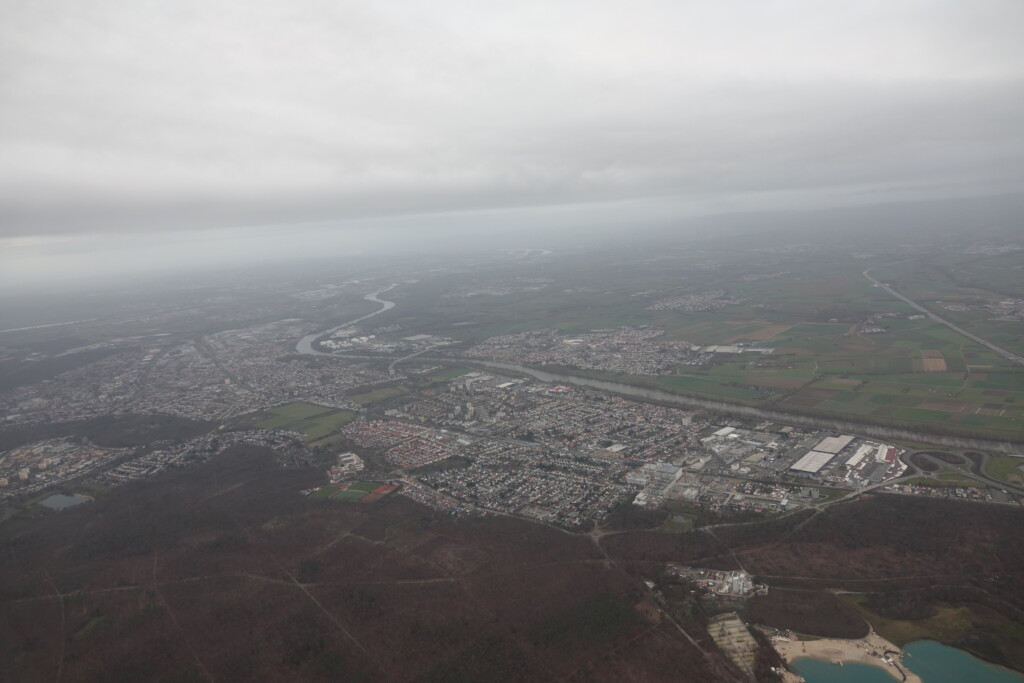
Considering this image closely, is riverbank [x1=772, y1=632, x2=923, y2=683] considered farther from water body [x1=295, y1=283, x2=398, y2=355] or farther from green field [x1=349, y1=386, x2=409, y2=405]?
water body [x1=295, y1=283, x2=398, y2=355]

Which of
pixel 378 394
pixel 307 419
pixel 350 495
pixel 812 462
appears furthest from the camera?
pixel 378 394

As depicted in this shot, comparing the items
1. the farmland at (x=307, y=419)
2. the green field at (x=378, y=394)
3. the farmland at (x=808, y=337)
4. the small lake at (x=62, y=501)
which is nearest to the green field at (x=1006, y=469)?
A: the farmland at (x=808, y=337)

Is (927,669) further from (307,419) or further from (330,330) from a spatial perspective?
(330,330)

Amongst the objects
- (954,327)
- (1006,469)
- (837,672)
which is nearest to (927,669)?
(837,672)

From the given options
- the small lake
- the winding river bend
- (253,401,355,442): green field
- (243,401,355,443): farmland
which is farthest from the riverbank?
the small lake

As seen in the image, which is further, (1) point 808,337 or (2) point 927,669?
(1) point 808,337

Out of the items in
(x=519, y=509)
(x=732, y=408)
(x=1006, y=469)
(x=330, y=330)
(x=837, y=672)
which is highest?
(x=330, y=330)

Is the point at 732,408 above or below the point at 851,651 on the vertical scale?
below
